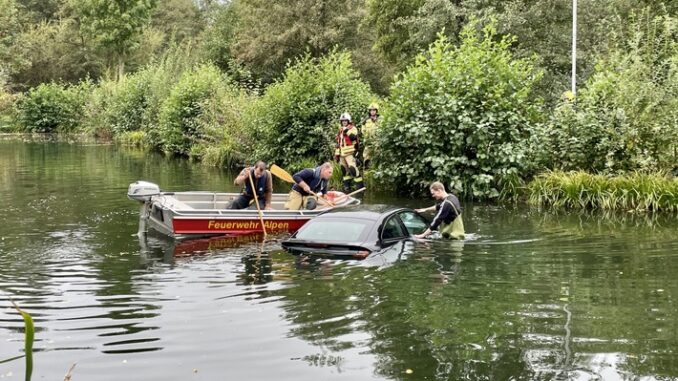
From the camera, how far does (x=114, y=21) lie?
59.3 meters

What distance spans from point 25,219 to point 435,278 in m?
10.2

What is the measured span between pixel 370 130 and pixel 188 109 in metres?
15.5

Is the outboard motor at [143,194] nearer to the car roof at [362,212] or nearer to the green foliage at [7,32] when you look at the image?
the car roof at [362,212]

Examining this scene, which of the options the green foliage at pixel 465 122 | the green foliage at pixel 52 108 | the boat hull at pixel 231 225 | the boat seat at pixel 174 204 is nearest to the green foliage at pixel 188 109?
the green foliage at pixel 465 122

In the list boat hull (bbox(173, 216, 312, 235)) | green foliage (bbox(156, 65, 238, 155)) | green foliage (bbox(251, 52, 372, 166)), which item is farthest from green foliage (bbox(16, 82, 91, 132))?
boat hull (bbox(173, 216, 312, 235))

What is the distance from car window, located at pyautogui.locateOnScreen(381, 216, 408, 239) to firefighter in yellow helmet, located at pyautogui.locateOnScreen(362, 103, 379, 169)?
907cm

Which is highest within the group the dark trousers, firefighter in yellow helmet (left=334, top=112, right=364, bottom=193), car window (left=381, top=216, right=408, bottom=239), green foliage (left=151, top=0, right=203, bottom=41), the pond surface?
green foliage (left=151, top=0, right=203, bottom=41)

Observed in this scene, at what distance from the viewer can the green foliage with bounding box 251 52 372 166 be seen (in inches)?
945

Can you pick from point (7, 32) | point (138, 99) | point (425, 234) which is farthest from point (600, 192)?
point (7, 32)

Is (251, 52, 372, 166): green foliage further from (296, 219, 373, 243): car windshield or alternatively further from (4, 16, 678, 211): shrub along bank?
(296, 219, 373, 243): car windshield

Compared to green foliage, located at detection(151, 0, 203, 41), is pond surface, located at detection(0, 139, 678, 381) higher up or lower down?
lower down

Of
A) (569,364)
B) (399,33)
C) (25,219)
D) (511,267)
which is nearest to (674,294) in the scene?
(511,267)

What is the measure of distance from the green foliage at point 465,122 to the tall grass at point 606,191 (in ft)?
3.10

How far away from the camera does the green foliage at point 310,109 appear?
24.0 meters
